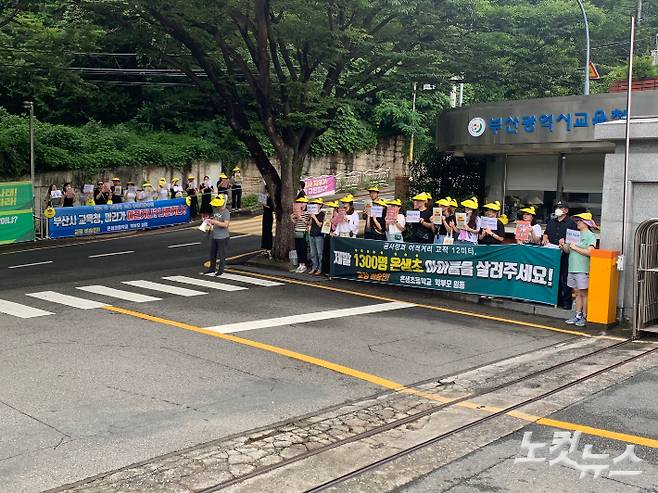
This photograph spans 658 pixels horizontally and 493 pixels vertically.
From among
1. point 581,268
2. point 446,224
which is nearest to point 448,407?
point 581,268

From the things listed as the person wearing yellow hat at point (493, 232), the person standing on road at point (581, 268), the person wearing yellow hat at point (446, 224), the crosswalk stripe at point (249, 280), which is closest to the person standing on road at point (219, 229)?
the crosswalk stripe at point (249, 280)

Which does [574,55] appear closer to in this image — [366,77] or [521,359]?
[366,77]

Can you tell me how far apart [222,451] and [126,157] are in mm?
26782

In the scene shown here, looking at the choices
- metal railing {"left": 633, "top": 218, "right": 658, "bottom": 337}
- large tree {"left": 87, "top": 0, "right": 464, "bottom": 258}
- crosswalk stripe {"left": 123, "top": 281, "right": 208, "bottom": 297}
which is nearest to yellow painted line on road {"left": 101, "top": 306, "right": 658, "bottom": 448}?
crosswalk stripe {"left": 123, "top": 281, "right": 208, "bottom": 297}

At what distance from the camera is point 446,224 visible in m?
16.0

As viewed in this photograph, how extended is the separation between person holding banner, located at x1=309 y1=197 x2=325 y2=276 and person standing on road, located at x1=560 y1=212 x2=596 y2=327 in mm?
6141

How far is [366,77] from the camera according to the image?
20.4m

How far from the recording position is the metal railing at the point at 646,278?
488 inches

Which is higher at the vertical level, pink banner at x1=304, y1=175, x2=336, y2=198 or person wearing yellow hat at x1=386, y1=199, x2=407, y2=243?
pink banner at x1=304, y1=175, x2=336, y2=198

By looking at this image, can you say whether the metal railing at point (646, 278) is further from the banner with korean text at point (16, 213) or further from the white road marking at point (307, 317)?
the banner with korean text at point (16, 213)

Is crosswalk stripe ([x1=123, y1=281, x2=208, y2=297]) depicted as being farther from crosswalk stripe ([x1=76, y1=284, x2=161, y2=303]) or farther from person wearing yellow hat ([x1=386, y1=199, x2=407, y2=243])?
person wearing yellow hat ([x1=386, y1=199, x2=407, y2=243])

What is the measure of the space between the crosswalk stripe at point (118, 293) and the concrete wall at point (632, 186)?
834 cm

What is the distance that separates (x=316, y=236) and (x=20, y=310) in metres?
6.90

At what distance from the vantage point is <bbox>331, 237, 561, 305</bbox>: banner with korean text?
1413cm
